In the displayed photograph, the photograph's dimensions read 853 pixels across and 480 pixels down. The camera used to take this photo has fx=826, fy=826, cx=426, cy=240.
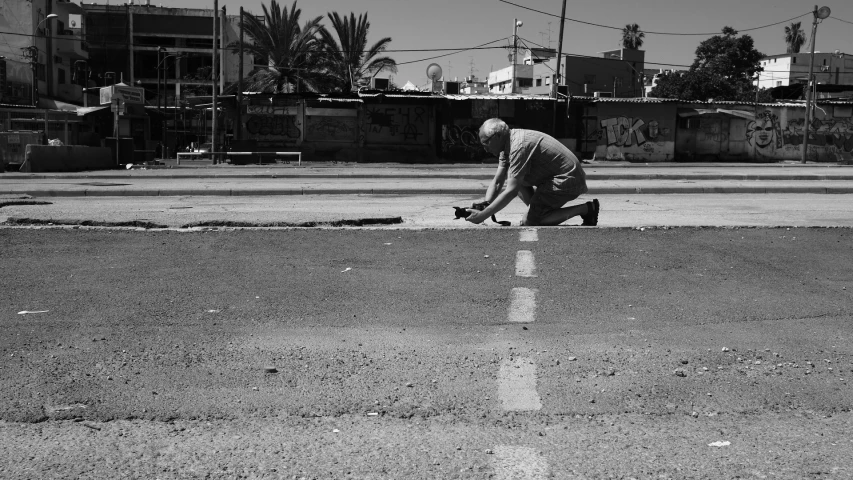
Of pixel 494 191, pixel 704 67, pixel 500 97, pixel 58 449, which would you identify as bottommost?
pixel 58 449

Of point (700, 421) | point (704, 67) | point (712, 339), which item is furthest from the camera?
point (704, 67)

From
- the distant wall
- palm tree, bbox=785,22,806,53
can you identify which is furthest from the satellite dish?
palm tree, bbox=785,22,806,53

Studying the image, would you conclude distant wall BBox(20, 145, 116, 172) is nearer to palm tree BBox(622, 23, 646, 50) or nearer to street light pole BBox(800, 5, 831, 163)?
street light pole BBox(800, 5, 831, 163)

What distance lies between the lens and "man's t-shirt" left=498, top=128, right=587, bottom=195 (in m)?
8.35

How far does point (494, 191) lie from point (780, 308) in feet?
12.6

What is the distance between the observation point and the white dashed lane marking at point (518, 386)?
3816 mm

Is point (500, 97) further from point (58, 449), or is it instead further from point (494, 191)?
point (58, 449)

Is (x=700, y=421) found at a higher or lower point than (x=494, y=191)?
lower

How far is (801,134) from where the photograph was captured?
4166 centimetres

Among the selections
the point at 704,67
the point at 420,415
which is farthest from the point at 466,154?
the point at 704,67

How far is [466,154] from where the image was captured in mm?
39281

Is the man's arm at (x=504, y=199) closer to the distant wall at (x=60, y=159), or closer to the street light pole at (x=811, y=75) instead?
the distant wall at (x=60, y=159)

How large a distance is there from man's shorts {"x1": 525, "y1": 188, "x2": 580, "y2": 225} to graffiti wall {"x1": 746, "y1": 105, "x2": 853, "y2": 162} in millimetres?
35579

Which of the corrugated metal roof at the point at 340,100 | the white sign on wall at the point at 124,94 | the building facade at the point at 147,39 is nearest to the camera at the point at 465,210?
the white sign on wall at the point at 124,94
